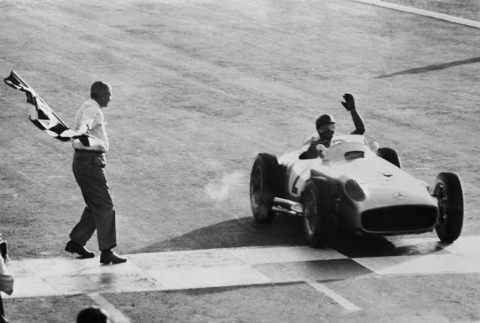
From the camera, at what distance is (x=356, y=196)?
50.9 feet

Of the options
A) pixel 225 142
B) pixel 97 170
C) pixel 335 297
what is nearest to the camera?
pixel 335 297

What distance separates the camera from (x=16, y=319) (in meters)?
13.0

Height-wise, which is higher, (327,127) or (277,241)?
Result: (327,127)

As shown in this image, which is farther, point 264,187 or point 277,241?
point 264,187

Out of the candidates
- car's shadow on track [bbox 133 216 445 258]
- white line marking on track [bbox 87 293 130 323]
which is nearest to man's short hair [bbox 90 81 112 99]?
car's shadow on track [bbox 133 216 445 258]

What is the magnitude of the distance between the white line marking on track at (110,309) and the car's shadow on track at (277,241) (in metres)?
2.05

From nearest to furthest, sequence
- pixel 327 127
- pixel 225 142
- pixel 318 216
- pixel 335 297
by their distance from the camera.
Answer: pixel 335 297 → pixel 318 216 → pixel 327 127 → pixel 225 142

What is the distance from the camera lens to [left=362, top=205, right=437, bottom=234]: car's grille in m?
15.4

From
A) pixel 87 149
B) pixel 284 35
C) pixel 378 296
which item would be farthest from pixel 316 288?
pixel 284 35

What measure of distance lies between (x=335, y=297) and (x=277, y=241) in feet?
8.07

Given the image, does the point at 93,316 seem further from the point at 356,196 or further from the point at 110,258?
the point at 356,196

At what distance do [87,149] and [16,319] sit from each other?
2570mm

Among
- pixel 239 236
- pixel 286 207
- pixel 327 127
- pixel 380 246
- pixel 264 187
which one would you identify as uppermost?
pixel 327 127

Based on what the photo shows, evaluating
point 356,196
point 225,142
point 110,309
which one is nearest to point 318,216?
point 356,196
